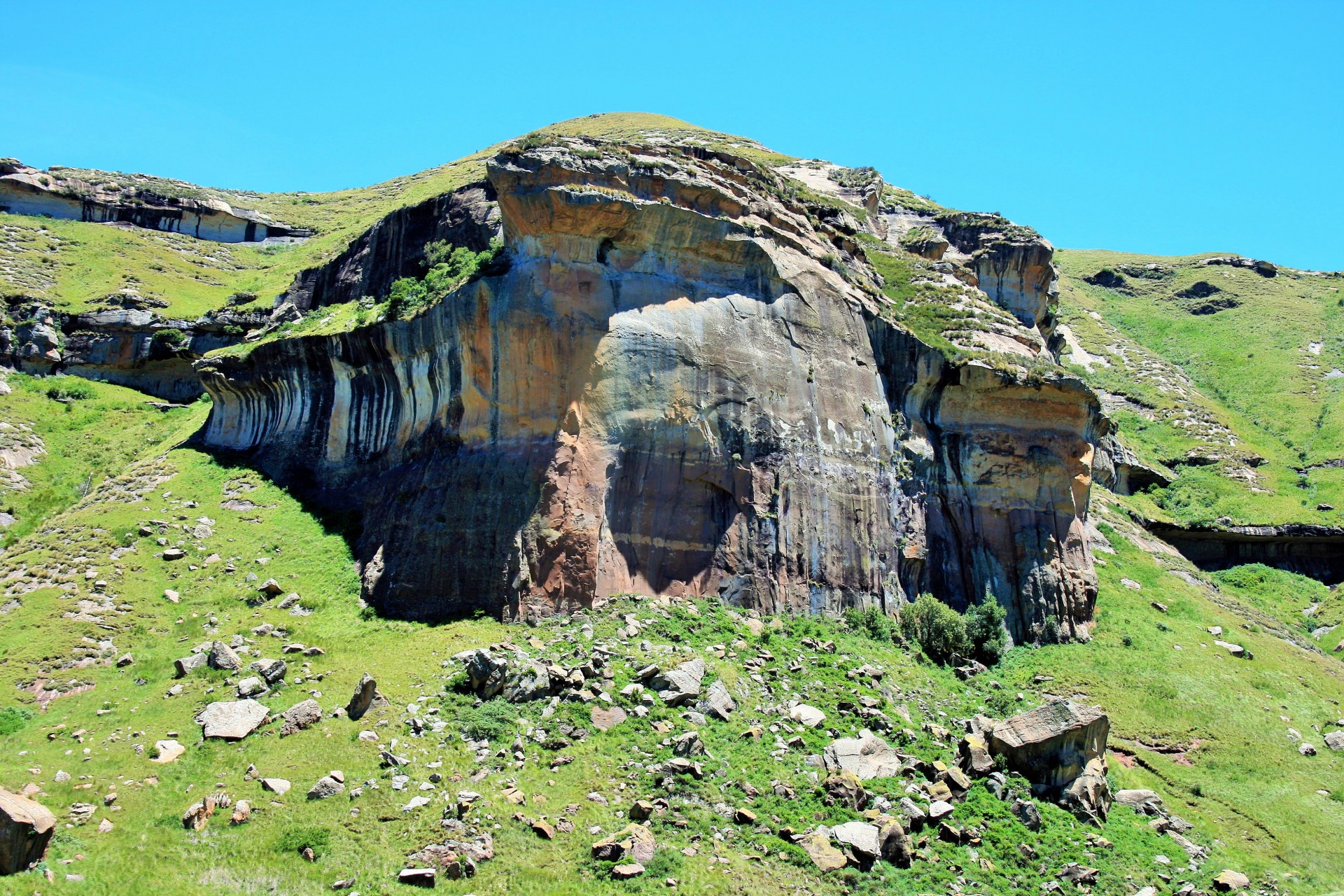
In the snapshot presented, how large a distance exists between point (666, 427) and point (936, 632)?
10.5 meters

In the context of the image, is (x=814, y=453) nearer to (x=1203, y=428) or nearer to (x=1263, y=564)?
(x=1263, y=564)

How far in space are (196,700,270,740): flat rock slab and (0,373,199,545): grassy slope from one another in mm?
14745

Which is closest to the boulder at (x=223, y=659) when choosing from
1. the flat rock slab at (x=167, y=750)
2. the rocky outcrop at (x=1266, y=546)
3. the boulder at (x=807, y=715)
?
the flat rock slab at (x=167, y=750)

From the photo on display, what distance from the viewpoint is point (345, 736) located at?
20.0 meters

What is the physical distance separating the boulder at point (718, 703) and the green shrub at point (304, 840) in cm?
826

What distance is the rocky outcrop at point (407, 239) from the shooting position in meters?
38.7

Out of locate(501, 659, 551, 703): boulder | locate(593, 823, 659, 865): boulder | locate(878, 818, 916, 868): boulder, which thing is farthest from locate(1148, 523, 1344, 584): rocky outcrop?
locate(593, 823, 659, 865): boulder

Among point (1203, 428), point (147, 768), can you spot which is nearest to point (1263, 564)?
point (1203, 428)

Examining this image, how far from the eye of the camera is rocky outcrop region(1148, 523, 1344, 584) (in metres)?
51.1

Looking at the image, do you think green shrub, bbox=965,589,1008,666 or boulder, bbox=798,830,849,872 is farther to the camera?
green shrub, bbox=965,589,1008,666

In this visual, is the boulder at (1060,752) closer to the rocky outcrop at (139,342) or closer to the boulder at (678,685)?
the boulder at (678,685)

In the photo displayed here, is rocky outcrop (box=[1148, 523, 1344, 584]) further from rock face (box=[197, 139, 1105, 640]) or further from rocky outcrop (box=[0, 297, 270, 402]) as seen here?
rocky outcrop (box=[0, 297, 270, 402])

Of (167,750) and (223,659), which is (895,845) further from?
(223,659)

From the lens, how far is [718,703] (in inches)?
870
